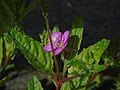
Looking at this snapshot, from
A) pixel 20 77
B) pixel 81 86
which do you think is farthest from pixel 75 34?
pixel 20 77

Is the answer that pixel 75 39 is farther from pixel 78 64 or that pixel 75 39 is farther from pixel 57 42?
pixel 78 64

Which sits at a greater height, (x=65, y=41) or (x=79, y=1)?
(x=65, y=41)

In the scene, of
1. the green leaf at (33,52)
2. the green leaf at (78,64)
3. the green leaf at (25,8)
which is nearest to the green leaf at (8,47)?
the green leaf at (25,8)

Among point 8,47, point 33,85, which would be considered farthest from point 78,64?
point 8,47

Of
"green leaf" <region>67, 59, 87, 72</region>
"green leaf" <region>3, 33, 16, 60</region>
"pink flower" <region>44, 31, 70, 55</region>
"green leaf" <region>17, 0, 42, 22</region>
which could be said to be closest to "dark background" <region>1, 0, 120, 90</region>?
"green leaf" <region>3, 33, 16, 60</region>

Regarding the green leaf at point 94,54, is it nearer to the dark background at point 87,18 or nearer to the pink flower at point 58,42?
the pink flower at point 58,42

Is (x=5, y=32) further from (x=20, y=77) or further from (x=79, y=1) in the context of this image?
(x=79, y=1)
